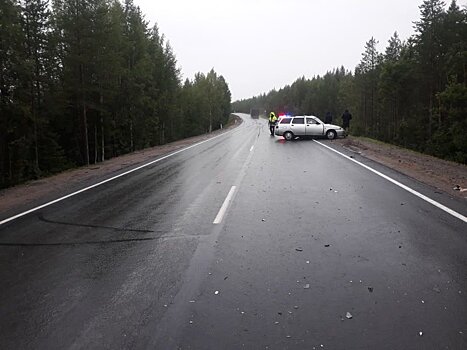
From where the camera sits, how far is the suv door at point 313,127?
2845 cm

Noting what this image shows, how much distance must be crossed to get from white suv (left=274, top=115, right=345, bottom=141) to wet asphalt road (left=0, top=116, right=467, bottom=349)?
798 inches

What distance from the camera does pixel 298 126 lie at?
2864 centimetres

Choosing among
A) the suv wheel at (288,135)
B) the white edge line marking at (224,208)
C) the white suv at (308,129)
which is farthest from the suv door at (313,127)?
the white edge line marking at (224,208)

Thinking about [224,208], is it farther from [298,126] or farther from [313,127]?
[313,127]

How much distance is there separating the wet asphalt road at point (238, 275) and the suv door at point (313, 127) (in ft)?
66.5

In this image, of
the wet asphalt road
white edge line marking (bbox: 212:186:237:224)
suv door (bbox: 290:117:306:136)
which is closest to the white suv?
suv door (bbox: 290:117:306:136)

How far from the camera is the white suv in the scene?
28453 mm

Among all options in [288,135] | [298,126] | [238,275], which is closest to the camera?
[238,275]

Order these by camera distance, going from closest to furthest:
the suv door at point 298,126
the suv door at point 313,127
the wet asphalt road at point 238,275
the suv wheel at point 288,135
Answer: the wet asphalt road at point 238,275
the suv door at point 313,127
the suv door at point 298,126
the suv wheel at point 288,135

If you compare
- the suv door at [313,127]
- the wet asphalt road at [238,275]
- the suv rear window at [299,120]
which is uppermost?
the suv rear window at [299,120]

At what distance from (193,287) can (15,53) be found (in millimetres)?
22297

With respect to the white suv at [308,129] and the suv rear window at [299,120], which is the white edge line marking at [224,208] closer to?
the white suv at [308,129]

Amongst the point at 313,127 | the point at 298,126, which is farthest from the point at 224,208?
the point at 313,127

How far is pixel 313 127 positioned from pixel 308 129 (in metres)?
0.38
